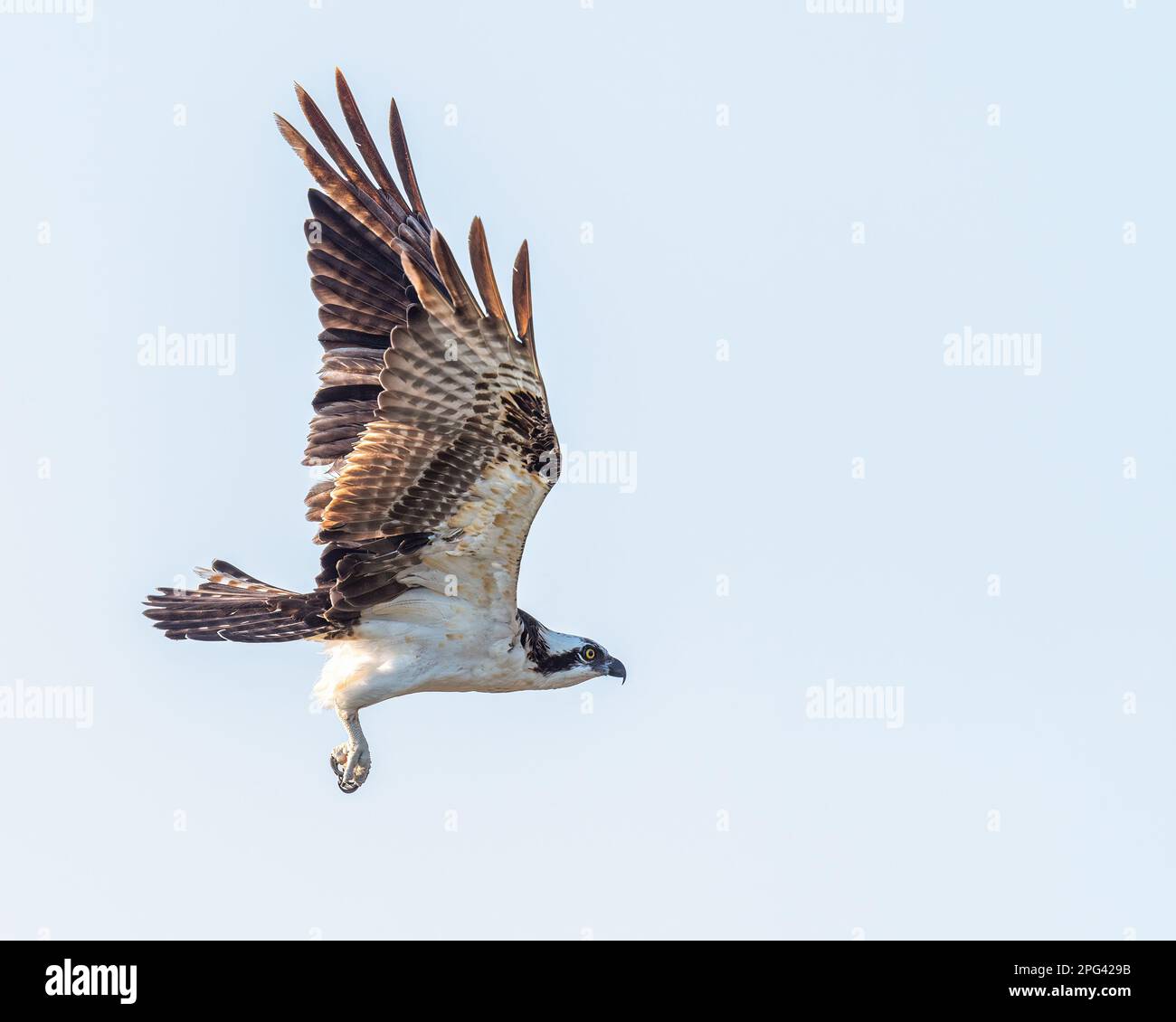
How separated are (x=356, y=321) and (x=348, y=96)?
1.57 metres

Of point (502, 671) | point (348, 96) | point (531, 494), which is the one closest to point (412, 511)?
point (531, 494)

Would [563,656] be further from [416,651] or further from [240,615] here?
[240,615]

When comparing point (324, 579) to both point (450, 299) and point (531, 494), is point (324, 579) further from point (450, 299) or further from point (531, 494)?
point (450, 299)

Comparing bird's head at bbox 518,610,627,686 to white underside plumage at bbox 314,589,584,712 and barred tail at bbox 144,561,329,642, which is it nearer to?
white underside plumage at bbox 314,589,584,712

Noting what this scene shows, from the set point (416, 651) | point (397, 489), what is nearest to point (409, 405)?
point (397, 489)

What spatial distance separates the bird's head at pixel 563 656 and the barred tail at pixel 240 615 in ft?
4.86

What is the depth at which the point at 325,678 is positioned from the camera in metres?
13.4

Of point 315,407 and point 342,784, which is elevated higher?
point 315,407

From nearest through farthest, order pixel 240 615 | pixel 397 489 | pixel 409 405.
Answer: pixel 409 405 → pixel 397 489 → pixel 240 615

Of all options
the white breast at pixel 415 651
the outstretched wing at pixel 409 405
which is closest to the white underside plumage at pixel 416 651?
the white breast at pixel 415 651

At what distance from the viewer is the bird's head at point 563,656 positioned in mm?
13555

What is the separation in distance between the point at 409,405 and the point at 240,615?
2.38m

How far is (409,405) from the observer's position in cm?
1173

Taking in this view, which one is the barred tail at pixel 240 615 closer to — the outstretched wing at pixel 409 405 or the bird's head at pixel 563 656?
the outstretched wing at pixel 409 405
